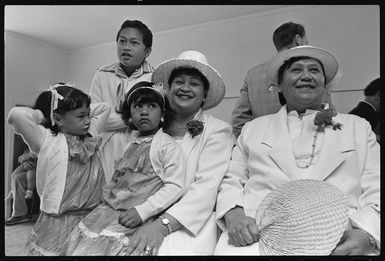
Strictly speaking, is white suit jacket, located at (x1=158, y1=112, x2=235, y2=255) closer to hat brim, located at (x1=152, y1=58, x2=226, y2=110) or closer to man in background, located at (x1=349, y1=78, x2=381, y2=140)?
hat brim, located at (x1=152, y1=58, x2=226, y2=110)

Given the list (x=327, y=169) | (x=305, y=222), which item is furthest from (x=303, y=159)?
(x=305, y=222)

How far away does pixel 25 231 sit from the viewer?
139cm

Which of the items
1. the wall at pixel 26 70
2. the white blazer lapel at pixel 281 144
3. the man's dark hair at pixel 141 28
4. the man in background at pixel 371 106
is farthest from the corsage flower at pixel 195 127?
the man in background at pixel 371 106

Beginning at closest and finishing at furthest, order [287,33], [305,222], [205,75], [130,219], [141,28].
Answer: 1. [305,222]
2. [130,219]
3. [205,75]
4. [141,28]
5. [287,33]

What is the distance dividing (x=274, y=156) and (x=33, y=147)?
949 millimetres

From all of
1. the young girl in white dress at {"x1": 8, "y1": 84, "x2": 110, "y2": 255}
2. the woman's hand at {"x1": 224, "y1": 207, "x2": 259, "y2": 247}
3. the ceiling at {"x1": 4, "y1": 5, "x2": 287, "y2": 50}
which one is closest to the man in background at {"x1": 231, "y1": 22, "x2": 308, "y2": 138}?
the ceiling at {"x1": 4, "y1": 5, "x2": 287, "y2": 50}

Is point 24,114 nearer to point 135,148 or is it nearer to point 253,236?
point 135,148

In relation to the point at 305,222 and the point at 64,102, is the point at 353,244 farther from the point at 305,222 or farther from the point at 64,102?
the point at 64,102

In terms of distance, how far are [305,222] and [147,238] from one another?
0.50m

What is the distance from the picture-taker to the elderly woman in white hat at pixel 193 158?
108 cm

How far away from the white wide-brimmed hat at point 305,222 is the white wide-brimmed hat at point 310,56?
0.53 metres

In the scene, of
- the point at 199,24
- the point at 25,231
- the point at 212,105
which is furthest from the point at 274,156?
the point at 25,231

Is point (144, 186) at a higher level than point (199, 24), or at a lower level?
lower

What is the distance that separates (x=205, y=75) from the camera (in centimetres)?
135
